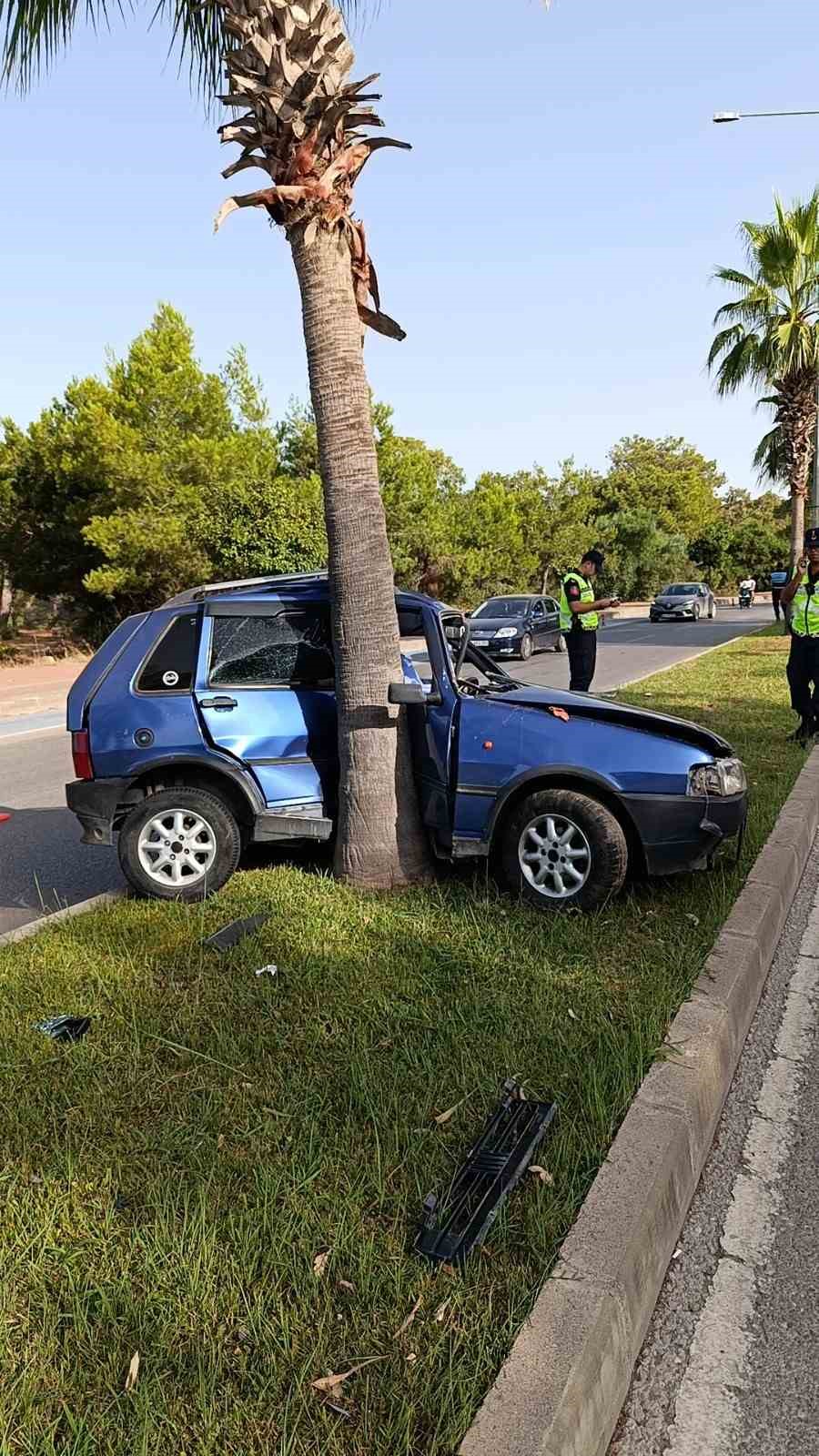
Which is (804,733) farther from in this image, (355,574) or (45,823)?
(45,823)

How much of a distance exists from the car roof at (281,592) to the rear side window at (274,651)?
0.33 ft

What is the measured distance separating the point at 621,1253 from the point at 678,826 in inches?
103

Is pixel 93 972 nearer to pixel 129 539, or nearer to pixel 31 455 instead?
pixel 129 539

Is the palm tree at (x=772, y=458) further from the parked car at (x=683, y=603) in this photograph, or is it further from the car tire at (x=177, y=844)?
the car tire at (x=177, y=844)

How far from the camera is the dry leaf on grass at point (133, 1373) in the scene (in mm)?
2025

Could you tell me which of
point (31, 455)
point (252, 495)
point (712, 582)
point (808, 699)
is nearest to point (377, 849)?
point (808, 699)

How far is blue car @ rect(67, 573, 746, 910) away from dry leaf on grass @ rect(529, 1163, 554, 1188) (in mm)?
2090

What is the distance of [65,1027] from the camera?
146 inches

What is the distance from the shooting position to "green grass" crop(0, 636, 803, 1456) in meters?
2.02

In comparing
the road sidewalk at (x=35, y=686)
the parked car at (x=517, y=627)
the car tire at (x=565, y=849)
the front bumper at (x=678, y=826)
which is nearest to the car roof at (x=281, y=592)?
the car tire at (x=565, y=849)

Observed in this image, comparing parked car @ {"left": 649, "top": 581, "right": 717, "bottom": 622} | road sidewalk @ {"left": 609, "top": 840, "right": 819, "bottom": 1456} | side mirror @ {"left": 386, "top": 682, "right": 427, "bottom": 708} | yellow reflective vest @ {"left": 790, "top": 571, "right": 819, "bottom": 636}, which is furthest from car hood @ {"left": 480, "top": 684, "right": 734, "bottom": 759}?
parked car @ {"left": 649, "top": 581, "right": 717, "bottom": 622}

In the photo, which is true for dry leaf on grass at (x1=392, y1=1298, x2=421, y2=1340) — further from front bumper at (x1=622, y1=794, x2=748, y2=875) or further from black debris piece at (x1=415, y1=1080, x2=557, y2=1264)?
front bumper at (x1=622, y1=794, x2=748, y2=875)

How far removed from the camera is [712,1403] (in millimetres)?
2219

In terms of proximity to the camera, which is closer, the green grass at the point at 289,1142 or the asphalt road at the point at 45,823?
the green grass at the point at 289,1142
